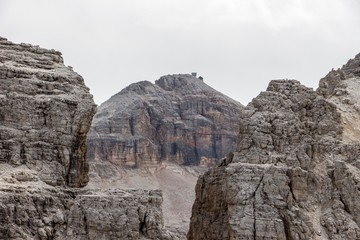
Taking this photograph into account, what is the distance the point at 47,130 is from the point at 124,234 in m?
8.87

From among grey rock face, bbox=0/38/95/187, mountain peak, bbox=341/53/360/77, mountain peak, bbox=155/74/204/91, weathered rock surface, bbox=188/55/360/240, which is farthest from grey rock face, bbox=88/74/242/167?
grey rock face, bbox=0/38/95/187

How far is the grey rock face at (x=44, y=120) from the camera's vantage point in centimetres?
4900

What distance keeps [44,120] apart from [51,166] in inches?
121

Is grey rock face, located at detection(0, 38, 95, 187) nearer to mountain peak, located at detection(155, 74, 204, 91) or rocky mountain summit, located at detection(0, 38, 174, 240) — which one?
rocky mountain summit, located at detection(0, 38, 174, 240)

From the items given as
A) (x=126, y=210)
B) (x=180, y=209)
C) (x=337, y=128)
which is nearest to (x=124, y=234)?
(x=126, y=210)

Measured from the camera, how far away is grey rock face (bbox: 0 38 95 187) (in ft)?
161

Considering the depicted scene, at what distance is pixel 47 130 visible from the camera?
50.0 meters

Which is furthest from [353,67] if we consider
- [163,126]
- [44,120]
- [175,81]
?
[175,81]

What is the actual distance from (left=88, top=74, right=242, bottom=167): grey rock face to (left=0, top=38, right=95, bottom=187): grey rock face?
335 ft

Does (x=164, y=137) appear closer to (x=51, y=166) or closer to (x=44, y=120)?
(x=44, y=120)

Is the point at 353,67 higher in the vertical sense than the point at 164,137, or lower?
higher

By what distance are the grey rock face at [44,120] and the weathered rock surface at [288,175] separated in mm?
10327

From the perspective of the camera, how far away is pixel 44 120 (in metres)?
50.3

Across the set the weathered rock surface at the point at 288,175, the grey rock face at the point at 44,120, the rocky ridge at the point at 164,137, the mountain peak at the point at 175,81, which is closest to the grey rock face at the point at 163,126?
the rocky ridge at the point at 164,137
